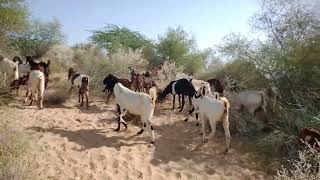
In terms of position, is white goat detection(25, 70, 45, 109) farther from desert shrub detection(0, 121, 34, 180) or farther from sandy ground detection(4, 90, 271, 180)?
desert shrub detection(0, 121, 34, 180)

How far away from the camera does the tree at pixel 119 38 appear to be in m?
23.9

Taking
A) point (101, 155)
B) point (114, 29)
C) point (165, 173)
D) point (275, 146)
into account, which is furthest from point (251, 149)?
point (114, 29)

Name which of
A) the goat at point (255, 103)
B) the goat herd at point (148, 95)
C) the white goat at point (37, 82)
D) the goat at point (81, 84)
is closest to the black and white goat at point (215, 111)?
the goat herd at point (148, 95)

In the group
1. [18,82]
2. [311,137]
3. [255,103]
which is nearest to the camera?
[311,137]

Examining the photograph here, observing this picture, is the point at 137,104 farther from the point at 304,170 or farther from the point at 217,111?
the point at 304,170

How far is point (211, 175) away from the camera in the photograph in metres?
9.38

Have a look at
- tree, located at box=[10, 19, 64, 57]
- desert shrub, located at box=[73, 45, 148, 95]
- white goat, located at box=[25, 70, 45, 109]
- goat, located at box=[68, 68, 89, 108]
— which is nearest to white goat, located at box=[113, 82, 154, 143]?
goat, located at box=[68, 68, 89, 108]

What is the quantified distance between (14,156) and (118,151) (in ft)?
8.41

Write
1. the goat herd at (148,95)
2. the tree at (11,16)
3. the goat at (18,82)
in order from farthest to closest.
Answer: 1. the tree at (11,16)
2. the goat at (18,82)
3. the goat herd at (148,95)

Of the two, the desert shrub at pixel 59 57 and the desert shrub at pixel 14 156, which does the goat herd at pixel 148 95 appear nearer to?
the desert shrub at pixel 14 156

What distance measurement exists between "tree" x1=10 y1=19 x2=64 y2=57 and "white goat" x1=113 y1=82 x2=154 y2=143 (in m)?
12.1

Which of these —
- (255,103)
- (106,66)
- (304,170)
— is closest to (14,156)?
(304,170)

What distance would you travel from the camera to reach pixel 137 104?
10.4 m

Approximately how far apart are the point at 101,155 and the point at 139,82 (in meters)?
4.40
